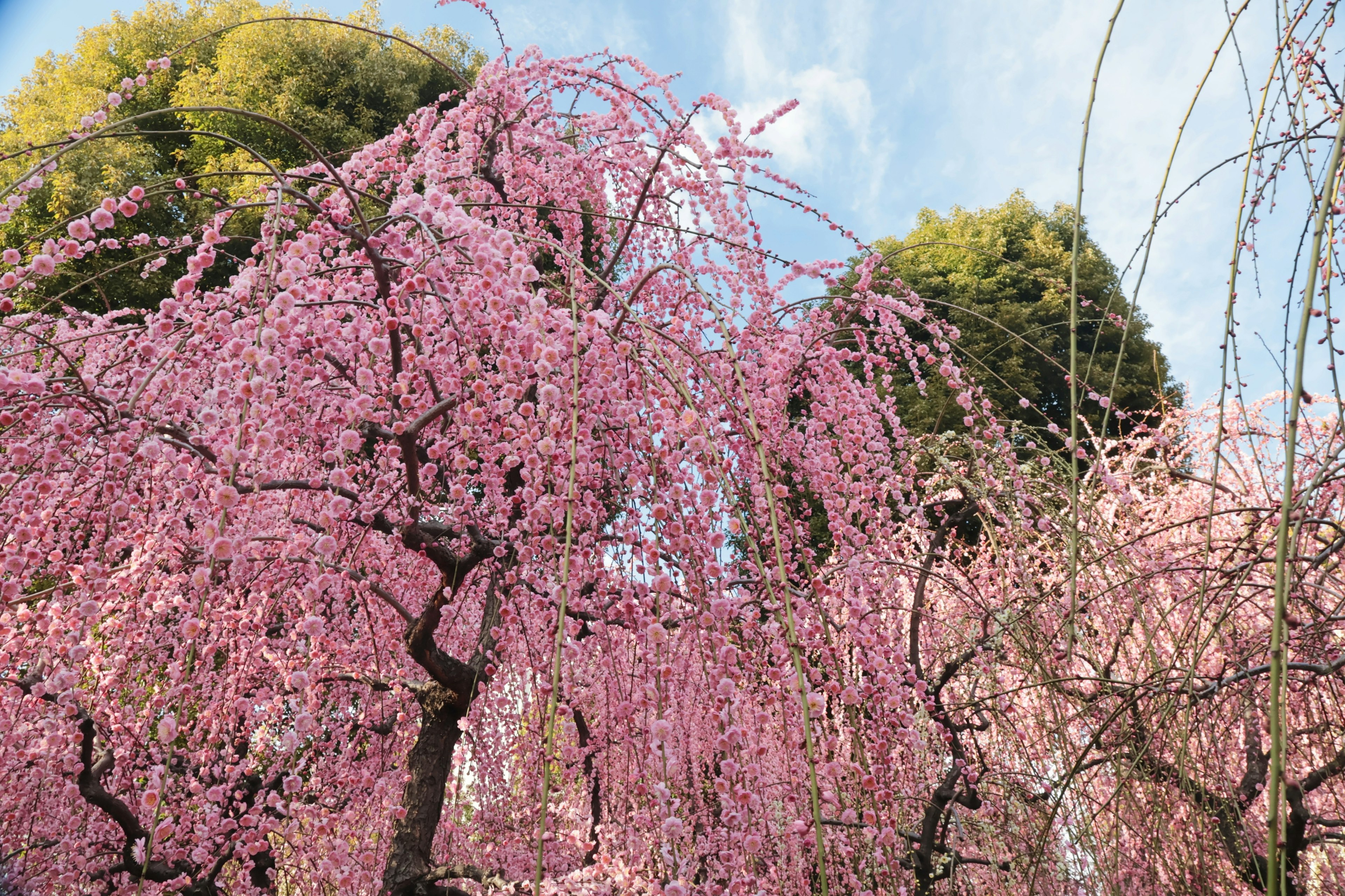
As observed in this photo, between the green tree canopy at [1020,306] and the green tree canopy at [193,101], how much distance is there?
7040 millimetres

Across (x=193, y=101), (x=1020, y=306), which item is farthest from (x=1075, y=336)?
(x=1020, y=306)

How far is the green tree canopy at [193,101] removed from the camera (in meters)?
7.50

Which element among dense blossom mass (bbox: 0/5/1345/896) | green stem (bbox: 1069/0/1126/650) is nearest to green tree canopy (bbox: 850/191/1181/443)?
dense blossom mass (bbox: 0/5/1345/896)

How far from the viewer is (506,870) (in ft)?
12.9

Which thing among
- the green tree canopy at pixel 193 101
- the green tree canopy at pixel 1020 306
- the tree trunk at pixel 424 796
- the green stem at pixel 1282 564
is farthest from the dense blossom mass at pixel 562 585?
the green tree canopy at pixel 1020 306

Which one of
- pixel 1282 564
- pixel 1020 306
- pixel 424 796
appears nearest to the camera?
pixel 1282 564

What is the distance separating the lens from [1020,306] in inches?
427

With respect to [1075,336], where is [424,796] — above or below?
below

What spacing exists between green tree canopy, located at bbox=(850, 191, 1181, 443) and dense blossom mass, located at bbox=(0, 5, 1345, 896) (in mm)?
5667

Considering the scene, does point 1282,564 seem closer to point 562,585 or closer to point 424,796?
point 562,585

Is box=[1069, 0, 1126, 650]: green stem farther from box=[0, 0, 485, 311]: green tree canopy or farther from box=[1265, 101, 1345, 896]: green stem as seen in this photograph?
box=[0, 0, 485, 311]: green tree canopy

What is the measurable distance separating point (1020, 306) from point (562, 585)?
447 inches

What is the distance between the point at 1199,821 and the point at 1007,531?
6.26ft

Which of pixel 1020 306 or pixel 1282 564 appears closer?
pixel 1282 564
